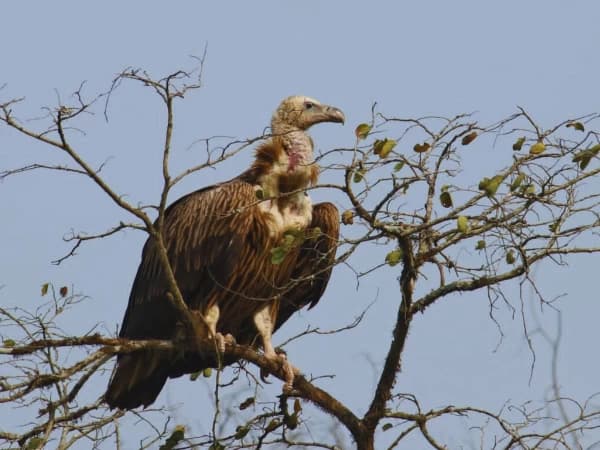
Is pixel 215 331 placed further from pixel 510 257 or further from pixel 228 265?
pixel 510 257

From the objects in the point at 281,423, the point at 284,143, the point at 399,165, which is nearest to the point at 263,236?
the point at 284,143

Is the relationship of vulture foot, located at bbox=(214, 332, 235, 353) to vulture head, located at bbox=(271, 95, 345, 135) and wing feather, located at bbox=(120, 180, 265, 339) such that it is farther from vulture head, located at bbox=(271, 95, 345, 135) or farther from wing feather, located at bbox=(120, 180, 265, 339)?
vulture head, located at bbox=(271, 95, 345, 135)

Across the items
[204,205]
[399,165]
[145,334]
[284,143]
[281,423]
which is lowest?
[281,423]

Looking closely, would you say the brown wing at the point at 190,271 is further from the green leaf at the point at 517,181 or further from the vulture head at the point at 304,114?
the green leaf at the point at 517,181

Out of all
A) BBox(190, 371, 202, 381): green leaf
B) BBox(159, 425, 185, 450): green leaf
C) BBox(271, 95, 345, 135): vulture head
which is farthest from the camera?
BBox(271, 95, 345, 135): vulture head

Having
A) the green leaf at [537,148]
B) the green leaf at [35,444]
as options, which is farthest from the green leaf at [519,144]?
the green leaf at [35,444]

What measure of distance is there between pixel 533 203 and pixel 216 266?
282 cm

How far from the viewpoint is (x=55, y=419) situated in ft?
21.5

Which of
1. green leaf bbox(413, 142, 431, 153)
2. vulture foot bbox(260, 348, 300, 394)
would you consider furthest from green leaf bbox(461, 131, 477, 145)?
vulture foot bbox(260, 348, 300, 394)

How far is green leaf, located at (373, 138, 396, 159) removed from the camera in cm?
559

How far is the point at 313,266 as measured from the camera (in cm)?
793

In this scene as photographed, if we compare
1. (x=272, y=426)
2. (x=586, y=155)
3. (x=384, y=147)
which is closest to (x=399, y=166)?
(x=384, y=147)

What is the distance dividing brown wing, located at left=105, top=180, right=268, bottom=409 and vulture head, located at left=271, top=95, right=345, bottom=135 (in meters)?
0.92

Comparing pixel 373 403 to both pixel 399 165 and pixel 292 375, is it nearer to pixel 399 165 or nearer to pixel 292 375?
pixel 292 375
